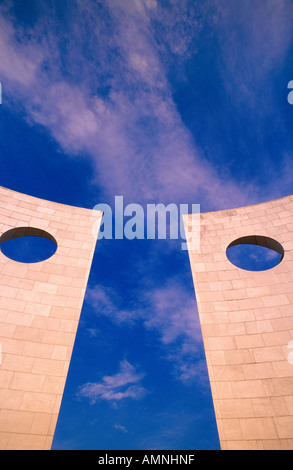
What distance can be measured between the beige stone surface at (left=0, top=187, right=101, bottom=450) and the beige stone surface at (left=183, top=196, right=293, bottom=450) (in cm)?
93

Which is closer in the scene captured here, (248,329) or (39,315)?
(248,329)

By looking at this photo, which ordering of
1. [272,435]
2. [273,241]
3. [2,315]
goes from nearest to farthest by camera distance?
1. [272,435]
2. [2,315]
3. [273,241]

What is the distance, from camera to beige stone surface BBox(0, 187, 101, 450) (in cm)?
880

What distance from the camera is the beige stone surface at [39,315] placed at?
28.9 ft

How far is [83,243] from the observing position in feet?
47.4

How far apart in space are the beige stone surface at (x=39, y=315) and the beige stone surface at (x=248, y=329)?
0.93 metres

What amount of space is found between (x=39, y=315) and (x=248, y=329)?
27.9 feet

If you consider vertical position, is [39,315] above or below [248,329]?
above

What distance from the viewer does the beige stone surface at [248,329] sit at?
884 centimetres

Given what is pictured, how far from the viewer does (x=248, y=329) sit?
435 inches
